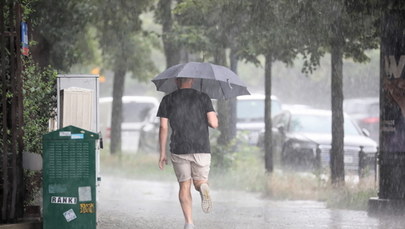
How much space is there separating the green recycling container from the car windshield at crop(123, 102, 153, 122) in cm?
3217

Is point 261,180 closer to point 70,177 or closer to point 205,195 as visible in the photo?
point 205,195

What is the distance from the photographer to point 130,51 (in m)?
26.4

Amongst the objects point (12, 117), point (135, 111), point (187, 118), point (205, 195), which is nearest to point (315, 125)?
point (187, 118)

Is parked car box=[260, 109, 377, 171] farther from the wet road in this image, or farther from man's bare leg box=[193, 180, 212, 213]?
man's bare leg box=[193, 180, 212, 213]

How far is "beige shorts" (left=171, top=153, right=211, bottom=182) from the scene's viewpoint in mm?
10531

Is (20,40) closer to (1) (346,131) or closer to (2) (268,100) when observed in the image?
(2) (268,100)

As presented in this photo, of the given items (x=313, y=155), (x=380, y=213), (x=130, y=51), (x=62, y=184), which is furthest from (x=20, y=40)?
(x=130, y=51)

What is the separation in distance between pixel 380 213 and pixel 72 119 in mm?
4736

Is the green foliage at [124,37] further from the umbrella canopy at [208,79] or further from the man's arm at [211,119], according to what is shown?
the man's arm at [211,119]

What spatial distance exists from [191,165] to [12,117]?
205 cm

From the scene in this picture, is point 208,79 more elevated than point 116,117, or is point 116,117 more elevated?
point 208,79

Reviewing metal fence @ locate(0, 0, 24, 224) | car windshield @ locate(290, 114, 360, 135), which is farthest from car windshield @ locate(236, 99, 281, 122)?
metal fence @ locate(0, 0, 24, 224)

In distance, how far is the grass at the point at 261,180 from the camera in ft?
50.8

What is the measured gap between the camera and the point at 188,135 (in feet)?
34.4
